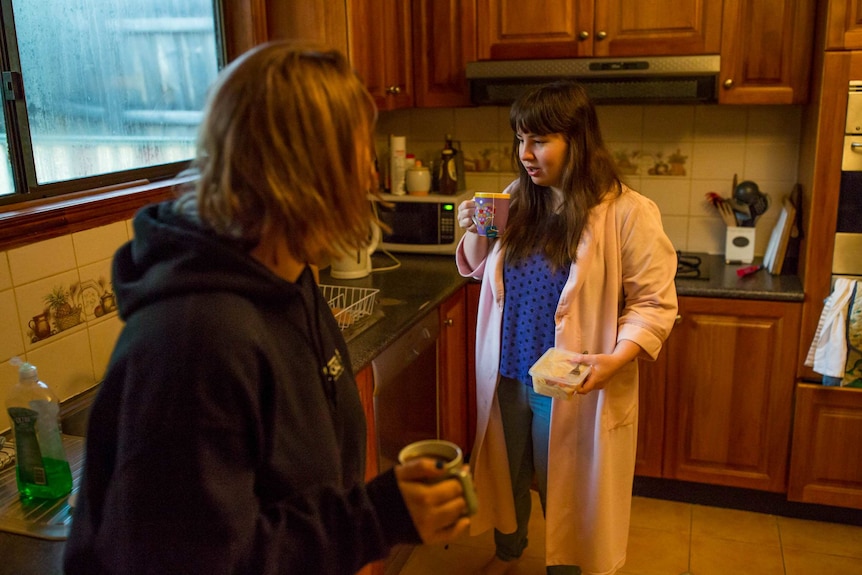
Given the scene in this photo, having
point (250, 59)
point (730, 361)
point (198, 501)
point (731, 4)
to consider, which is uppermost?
point (731, 4)

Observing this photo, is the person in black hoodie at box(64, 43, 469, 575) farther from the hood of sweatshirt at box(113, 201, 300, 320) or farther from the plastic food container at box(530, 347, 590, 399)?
the plastic food container at box(530, 347, 590, 399)

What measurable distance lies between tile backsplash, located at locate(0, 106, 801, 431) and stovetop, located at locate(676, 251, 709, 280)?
12 centimetres

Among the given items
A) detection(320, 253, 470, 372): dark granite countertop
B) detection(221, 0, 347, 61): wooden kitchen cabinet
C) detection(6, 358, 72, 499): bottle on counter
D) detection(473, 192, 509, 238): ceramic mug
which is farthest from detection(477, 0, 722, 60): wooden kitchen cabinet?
detection(6, 358, 72, 499): bottle on counter

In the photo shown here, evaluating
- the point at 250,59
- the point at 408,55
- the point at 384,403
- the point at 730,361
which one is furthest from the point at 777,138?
the point at 250,59

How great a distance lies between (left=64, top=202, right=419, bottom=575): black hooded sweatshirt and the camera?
80 centimetres

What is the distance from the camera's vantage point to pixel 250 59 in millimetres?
855

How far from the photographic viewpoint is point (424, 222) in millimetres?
2957

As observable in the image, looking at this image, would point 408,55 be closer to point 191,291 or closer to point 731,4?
point 731,4

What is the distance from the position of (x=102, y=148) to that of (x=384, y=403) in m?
1.00

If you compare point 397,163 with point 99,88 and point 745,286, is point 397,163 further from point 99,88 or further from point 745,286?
point 745,286

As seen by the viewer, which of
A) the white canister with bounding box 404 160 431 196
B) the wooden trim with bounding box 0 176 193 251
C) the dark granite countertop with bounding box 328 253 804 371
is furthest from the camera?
the white canister with bounding box 404 160 431 196

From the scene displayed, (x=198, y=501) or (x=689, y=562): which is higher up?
(x=198, y=501)

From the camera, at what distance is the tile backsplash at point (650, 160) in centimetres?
186

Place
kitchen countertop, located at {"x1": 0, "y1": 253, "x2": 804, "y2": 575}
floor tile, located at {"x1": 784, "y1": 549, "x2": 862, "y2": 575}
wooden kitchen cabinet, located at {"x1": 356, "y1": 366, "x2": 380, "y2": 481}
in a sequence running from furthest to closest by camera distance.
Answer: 1. floor tile, located at {"x1": 784, "y1": 549, "x2": 862, "y2": 575}
2. kitchen countertop, located at {"x1": 0, "y1": 253, "x2": 804, "y2": 575}
3. wooden kitchen cabinet, located at {"x1": 356, "y1": 366, "x2": 380, "y2": 481}
